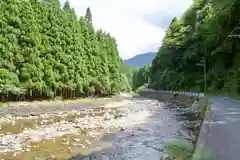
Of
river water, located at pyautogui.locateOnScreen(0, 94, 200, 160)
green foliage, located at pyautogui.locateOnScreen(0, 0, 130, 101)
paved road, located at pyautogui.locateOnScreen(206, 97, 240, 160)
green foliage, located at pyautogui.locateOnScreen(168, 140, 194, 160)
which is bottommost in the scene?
river water, located at pyautogui.locateOnScreen(0, 94, 200, 160)

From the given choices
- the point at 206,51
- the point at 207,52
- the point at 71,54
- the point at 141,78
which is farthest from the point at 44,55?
the point at 141,78

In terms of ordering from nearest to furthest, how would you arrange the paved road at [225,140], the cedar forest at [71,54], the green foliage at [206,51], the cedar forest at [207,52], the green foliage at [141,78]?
the paved road at [225,140]
the cedar forest at [71,54]
the cedar forest at [207,52]
the green foliage at [206,51]
the green foliage at [141,78]

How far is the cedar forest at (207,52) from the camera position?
34.1 m

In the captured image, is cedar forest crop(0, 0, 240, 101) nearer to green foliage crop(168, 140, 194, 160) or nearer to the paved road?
the paved road

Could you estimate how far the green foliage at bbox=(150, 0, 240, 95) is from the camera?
3462 cm

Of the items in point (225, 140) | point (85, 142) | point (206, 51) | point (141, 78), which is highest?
point (206, 51)

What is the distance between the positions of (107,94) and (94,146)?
49.0m

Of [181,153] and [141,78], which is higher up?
[141,78]

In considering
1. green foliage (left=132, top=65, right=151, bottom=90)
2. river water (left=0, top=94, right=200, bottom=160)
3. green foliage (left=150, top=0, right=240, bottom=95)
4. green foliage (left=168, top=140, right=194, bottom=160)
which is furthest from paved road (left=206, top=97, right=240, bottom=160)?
green foliage (left=132, top=65, right=151, bottom=90)

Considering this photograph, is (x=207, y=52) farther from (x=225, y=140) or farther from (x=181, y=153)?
(x=225, y=140)

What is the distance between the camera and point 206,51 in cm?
5159

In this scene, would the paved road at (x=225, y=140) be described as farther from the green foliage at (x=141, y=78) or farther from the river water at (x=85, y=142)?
the green foliage at (x=141, y=78)

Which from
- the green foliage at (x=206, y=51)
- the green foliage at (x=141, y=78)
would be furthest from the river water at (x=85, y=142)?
the green foliage at (x=141, y=78)

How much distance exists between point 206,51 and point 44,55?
92.7ft
